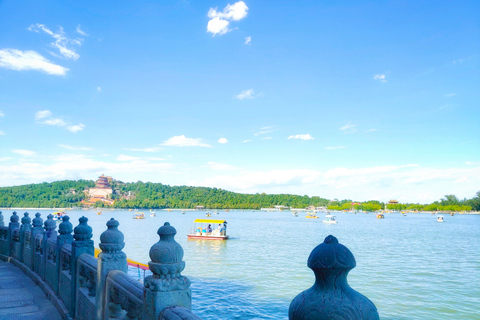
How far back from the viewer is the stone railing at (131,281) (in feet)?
4.42

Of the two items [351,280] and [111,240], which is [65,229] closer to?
[111,240]

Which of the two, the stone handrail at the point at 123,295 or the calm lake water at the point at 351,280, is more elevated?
the stone handrail at the point at 123,295

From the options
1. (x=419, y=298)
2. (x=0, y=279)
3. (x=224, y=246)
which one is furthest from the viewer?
(x=224, y=246)

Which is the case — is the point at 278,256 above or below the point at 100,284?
below

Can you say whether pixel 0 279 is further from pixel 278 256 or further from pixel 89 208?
pixel 89 208

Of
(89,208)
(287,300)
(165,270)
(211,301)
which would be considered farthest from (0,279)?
(89,208)

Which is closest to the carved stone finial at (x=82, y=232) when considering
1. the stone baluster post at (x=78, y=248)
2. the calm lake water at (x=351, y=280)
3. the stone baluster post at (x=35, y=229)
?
the stone baluster post at (x=78, y=248)

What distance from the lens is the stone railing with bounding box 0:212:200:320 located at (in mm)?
3180

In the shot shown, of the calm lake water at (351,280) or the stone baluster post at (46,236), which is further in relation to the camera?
the calm lake water at (351,280)

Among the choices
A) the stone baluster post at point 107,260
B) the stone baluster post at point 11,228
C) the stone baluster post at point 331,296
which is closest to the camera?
the stone baluster post at point 331,296

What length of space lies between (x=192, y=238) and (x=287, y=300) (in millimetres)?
32805

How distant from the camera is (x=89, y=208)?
198 m

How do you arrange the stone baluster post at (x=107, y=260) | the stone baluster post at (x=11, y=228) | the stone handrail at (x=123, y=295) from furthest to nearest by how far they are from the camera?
the stone baluster post at (x=11, y=228), the stone baluster post at (x=107, y=260), the stone handrail at (x=123, y=295)

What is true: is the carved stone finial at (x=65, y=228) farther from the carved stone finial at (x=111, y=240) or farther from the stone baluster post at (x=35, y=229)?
the stone baluster post at (x=35, y=229)
